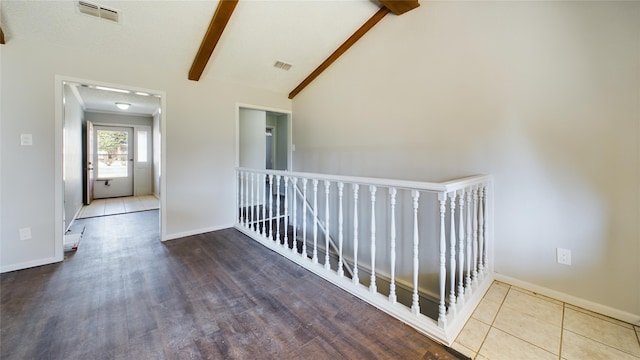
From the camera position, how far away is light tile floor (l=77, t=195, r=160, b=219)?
501cm

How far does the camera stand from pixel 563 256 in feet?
6.54

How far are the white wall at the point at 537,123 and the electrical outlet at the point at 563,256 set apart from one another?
0.11 ft

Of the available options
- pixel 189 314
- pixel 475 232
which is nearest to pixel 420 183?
pixel 475 232

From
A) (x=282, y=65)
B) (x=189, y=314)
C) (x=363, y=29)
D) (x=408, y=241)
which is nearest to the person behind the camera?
(x=189, y=314)

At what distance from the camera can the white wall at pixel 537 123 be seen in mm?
1755

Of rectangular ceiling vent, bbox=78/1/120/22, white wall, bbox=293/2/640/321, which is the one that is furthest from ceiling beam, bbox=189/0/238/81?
white wall, bbox=293/2/640/321

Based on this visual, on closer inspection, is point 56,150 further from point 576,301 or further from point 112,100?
point 576,301

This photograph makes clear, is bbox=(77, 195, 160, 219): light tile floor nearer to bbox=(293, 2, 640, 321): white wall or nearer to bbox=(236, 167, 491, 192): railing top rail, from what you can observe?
bbox=(236, 167, 491, 192): railing top rail

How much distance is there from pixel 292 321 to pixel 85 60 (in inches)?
135

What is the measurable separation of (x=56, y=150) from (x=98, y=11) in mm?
1474

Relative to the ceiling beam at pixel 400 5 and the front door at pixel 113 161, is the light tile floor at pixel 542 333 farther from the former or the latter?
the front door at pixel 113 161

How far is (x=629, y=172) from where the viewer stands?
5.65ft

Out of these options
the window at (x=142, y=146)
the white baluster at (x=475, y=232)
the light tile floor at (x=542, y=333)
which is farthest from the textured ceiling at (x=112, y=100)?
the light tile floor at (x=542, y=333)

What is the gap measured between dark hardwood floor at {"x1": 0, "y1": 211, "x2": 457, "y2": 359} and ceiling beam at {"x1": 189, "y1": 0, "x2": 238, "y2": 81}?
2.28 m
